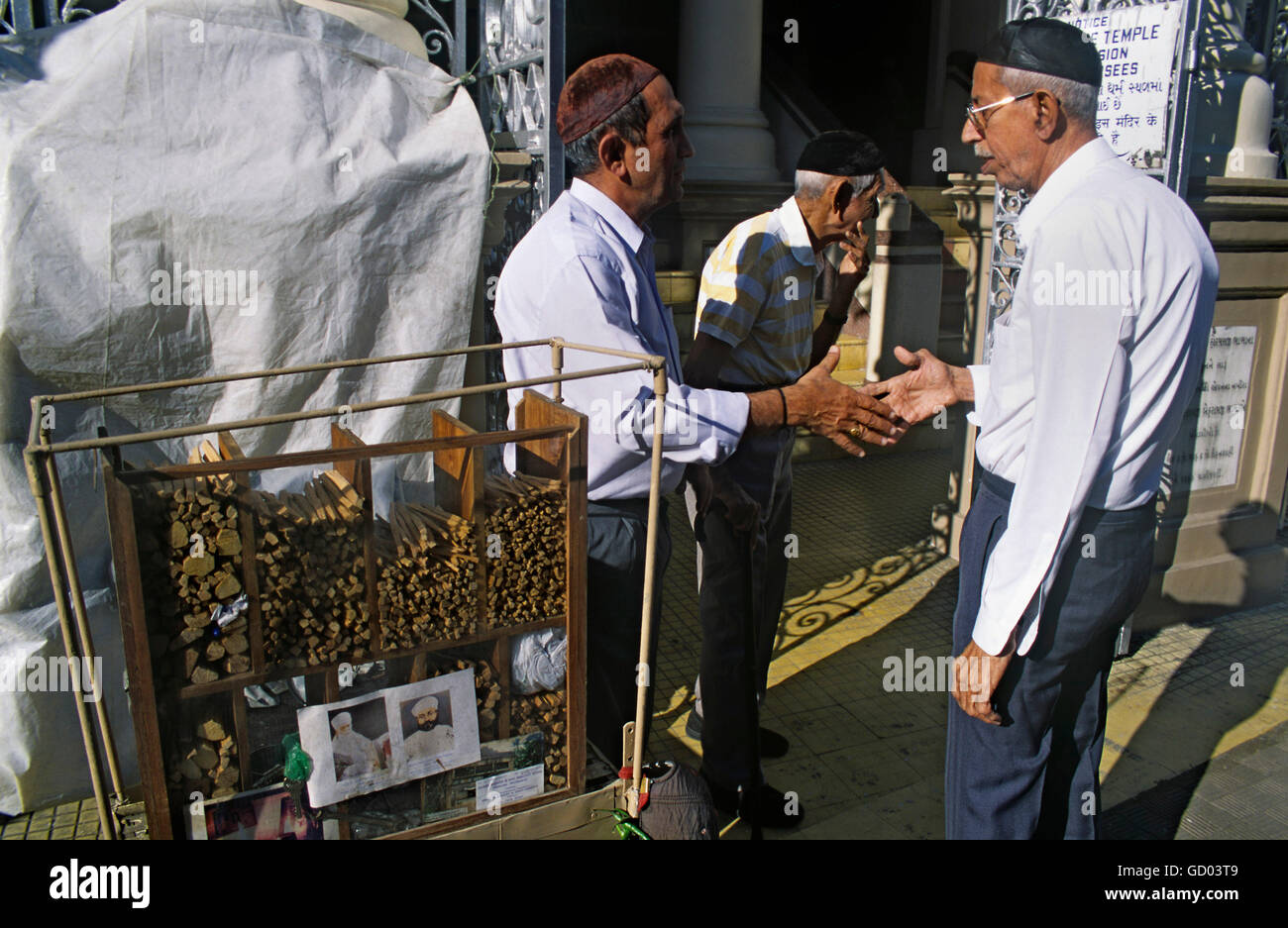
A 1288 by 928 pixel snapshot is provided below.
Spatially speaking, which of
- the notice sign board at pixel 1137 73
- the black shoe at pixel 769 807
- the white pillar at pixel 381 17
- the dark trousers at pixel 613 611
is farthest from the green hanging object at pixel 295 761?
the notice sign board at pixel 1137 73

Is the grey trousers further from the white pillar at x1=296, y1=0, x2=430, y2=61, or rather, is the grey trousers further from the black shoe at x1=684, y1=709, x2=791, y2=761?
the white pillar at x1=296, y1=0, x2=430, y2=61

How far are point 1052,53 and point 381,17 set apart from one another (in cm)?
267

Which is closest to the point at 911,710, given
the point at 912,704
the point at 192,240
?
the point at 912,704

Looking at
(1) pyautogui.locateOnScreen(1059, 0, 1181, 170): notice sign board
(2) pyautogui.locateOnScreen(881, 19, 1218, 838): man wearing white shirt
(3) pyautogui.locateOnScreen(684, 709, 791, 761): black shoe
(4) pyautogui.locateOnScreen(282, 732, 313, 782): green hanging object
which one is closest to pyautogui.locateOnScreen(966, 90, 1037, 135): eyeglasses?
(2) pyautogui.locateOnScreen(881, 19, 1218, 838): man wearing white shirt

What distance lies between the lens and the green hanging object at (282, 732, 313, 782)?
2.12 m

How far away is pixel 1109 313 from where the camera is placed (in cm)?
212

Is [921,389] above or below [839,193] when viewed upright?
below

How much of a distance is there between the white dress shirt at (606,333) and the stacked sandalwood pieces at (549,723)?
22.9 inches

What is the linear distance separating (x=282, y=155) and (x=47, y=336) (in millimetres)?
943

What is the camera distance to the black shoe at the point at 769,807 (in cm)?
345

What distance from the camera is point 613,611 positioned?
9.01 feet

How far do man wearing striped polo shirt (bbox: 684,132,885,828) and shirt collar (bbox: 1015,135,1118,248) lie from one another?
110 centimetres

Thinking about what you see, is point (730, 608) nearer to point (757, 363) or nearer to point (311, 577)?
point (757, 363)

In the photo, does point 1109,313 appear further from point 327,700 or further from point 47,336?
point 47,336
